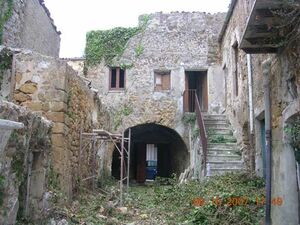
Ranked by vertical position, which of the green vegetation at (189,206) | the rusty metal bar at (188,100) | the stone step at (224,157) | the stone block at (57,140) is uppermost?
the rusty metal bar at (188,100)

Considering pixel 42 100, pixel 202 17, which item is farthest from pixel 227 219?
pixel 202 17

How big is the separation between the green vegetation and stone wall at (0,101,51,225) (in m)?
1.54

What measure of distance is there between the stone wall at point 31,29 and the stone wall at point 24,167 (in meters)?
4.61

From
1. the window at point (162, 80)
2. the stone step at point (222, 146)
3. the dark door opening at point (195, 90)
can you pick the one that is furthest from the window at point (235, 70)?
the window at point (162, 80)

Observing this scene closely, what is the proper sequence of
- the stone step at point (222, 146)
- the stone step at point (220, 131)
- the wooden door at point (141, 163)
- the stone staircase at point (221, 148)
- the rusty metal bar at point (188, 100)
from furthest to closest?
the wooden door at point (141, 163) < the rusty metal bar at point (188, 100) < the stone step at point (220, 131) < the stone step at point (222, 146) < the stone staircase at point (221, 148)

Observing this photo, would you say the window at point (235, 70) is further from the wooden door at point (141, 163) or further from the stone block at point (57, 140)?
the wooden door at point (141, 163)

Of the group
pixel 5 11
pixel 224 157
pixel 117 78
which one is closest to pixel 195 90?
pixel 117 78

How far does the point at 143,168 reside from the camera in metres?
19.3

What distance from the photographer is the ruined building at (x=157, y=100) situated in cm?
502

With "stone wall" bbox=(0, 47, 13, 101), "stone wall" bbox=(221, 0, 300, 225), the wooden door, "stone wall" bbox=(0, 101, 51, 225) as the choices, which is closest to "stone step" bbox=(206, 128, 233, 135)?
"stone wall" bbox=(221, 0, 300, 225)

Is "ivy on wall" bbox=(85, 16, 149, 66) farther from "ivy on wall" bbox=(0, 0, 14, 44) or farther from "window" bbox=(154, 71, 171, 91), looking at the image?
"ivy on wall" bbox=(0, 0, 14, 44)

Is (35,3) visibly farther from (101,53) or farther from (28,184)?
(28,184)

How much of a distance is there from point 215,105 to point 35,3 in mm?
7984

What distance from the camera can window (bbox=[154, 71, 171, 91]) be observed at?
15.5 m
